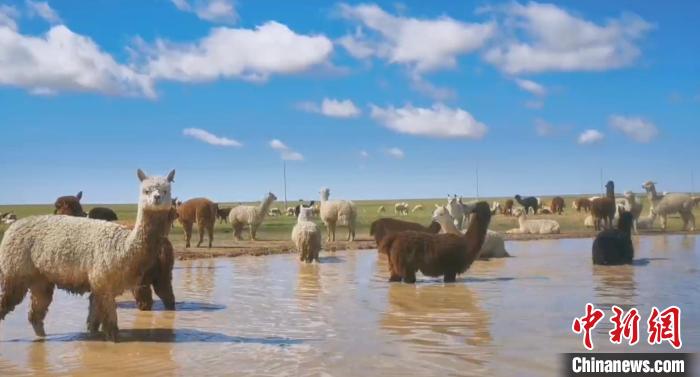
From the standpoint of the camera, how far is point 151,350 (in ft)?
22.4

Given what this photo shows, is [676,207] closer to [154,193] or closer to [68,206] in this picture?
[68,206]

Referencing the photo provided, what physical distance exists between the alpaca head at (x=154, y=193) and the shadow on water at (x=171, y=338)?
136cm

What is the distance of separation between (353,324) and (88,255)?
2.92 meters

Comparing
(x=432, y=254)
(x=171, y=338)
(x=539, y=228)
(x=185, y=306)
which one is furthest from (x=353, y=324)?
(x=539, y=228)

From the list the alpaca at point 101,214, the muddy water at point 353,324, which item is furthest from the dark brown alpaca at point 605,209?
the alpaca at point 101,214

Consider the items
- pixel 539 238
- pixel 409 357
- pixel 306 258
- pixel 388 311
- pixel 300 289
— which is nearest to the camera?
pixel 409 357

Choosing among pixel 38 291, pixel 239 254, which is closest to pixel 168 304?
pixel 38 291

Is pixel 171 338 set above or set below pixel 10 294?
below

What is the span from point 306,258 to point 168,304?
6.83 meters

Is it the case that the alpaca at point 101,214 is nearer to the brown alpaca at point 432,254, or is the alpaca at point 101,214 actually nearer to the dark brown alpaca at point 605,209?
the brown alpaca at point 432,254

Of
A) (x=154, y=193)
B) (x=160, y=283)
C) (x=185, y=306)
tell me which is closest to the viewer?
(x=154, y=193)

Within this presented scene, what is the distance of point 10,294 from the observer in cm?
743

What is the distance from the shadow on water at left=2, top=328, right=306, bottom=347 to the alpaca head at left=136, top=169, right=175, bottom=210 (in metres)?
1.36

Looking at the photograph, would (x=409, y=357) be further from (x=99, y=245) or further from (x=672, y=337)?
(x=99, y=245)
